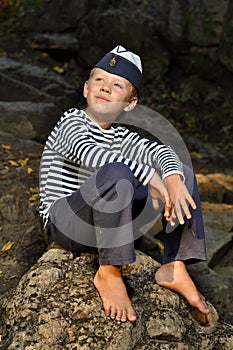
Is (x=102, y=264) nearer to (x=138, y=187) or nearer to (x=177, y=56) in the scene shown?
(x=138, y=187)

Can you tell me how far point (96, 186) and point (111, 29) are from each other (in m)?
5.22

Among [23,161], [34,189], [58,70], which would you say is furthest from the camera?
[58,70]

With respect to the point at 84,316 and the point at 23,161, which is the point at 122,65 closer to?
the point at 84,316

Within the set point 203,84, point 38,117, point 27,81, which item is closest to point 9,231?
point 38,117

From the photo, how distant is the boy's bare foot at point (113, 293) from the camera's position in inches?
100

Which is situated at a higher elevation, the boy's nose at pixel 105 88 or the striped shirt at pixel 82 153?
the boy's nose at pixel 105 88

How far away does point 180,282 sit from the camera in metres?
2.80

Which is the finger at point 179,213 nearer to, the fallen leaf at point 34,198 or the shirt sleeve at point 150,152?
the shirt sleeve at point 150,152

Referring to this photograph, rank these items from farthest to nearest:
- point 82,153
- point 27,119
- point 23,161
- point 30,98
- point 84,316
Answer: point 30,98
point 27,119
point 23,161
point 82,153
point 84,316

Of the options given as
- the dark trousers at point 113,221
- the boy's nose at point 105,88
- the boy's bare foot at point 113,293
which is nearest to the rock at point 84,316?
the boy's bare foot at point 113,293

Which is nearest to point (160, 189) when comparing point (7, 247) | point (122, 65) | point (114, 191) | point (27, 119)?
point (114, 191)

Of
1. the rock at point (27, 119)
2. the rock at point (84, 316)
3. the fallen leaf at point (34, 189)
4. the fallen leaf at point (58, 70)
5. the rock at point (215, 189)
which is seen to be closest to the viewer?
the rock at point (84, 316)

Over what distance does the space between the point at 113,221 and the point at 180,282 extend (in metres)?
0.55

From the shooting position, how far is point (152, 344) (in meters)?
2.57
